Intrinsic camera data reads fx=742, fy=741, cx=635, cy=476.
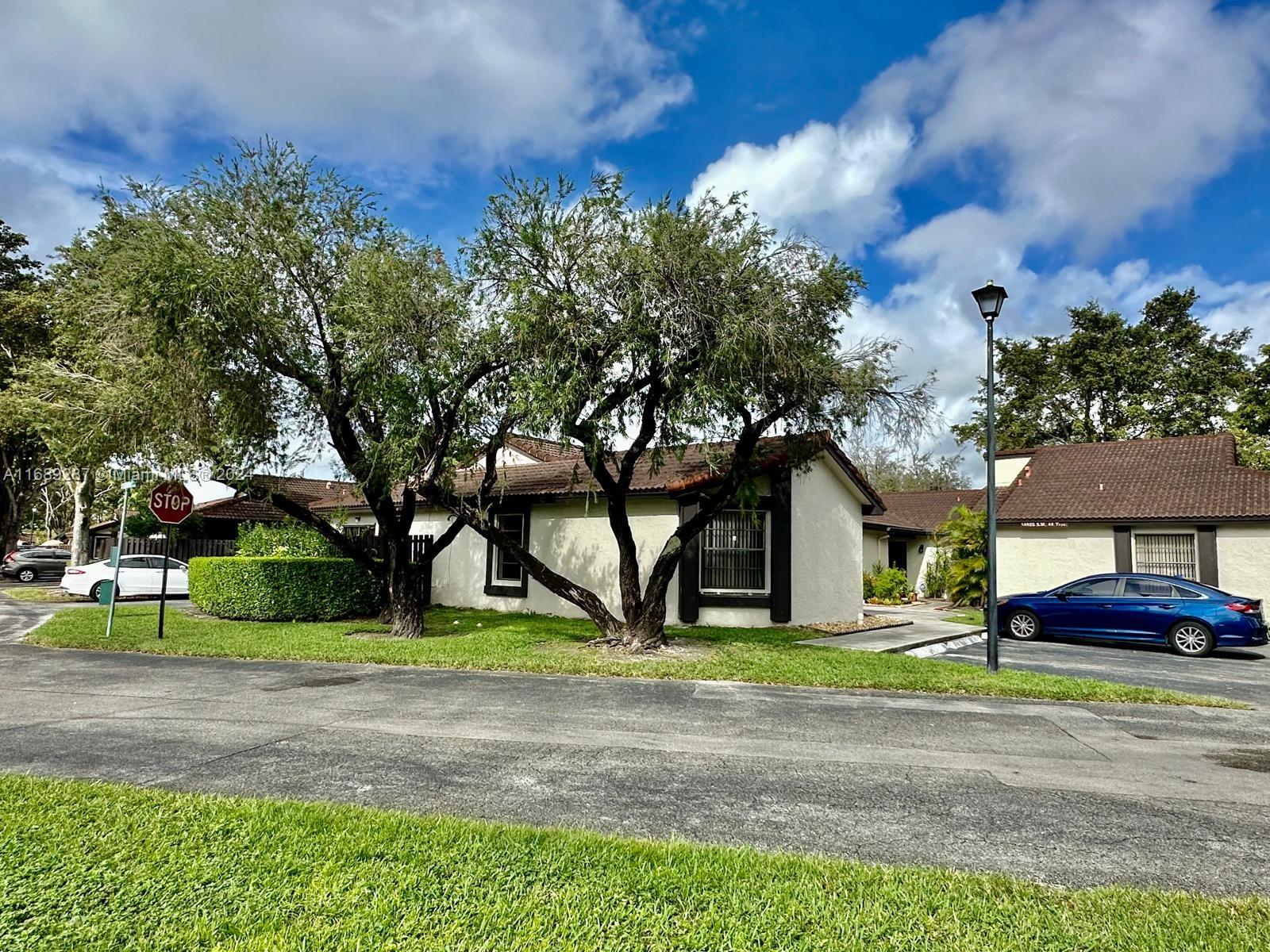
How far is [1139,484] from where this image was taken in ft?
69.5

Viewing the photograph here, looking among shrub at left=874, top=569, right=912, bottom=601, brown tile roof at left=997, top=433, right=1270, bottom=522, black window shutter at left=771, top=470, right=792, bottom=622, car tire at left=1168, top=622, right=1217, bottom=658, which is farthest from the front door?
black window shutter at left=771, top=470, right=792, bottom=622

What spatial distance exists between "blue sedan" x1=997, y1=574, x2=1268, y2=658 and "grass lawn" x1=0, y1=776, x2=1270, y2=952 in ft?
41.3

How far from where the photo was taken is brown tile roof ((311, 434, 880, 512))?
1397cm

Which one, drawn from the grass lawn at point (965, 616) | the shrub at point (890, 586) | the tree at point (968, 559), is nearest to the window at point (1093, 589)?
the grass lawn at point (965, 616)

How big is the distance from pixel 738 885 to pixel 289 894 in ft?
6.70

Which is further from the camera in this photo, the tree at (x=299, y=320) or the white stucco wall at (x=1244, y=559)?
the white stucco wall at (x=1244, y=559)

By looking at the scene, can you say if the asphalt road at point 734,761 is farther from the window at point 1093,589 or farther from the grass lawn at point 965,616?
the grass lawn at point 965,616

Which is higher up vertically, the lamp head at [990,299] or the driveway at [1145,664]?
the lamp head at [990,299]

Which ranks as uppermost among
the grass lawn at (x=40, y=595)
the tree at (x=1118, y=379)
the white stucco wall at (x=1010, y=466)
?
the tree at (x=1118, y=379)

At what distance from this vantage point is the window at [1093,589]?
1512cm

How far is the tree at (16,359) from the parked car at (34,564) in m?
2.14

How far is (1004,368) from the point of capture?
38688 mm

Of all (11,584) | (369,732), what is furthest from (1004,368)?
(11,584)

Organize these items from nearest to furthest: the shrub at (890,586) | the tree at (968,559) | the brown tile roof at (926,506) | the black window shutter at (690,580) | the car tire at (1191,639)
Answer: the car tire at (1191,639) → the black window shutter at (690,580) → the tree at (968,559) → the shrub at (890,586) → the brown tile roof at (926,506)
